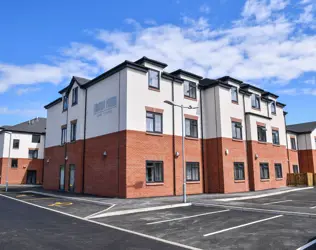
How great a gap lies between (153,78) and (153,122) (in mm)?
3174

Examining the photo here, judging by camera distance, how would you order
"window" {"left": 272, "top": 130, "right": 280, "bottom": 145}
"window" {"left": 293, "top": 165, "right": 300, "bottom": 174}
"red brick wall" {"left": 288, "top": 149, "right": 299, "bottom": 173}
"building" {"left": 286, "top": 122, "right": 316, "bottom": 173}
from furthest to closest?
"building" {"left": 286, "top": 122, "right": 316, "bottom": 173}, "window" {"left": 293, "top": 165, "right": 300, "bottom": 174}, "red brick wall" {"left": 288, "top": 149, "right": 299, "bottom": 173}, "window" {"left": 272, "top": 130, "right": 280, "bottom": 145}

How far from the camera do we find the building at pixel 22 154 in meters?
40.1

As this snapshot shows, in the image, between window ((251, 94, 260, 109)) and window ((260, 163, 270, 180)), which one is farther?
window ((251, 94, 260, 109))

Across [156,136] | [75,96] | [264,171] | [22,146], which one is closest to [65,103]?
[75,96]

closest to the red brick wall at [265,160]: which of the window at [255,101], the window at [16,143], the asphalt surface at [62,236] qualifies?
the window at [255,101]

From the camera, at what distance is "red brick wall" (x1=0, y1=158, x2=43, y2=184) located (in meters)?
39.8

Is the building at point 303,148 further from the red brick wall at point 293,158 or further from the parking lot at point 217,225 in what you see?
the parking lot at point 217,225

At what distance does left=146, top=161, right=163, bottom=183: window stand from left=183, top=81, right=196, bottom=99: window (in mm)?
6163

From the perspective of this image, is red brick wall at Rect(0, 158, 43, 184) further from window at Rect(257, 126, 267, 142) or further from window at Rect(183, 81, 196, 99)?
window at Rect(257, 126, 267, 142)

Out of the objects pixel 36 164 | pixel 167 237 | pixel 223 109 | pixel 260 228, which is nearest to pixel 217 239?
pixel 167 237

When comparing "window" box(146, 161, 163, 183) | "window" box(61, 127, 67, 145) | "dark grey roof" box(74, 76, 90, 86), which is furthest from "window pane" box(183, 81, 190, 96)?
"window" box(61, 127, 67, 145)

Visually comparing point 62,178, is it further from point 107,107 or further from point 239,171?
point 239,171

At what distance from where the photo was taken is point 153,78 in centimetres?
2002

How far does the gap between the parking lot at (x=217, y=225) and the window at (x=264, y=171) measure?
1208cm
